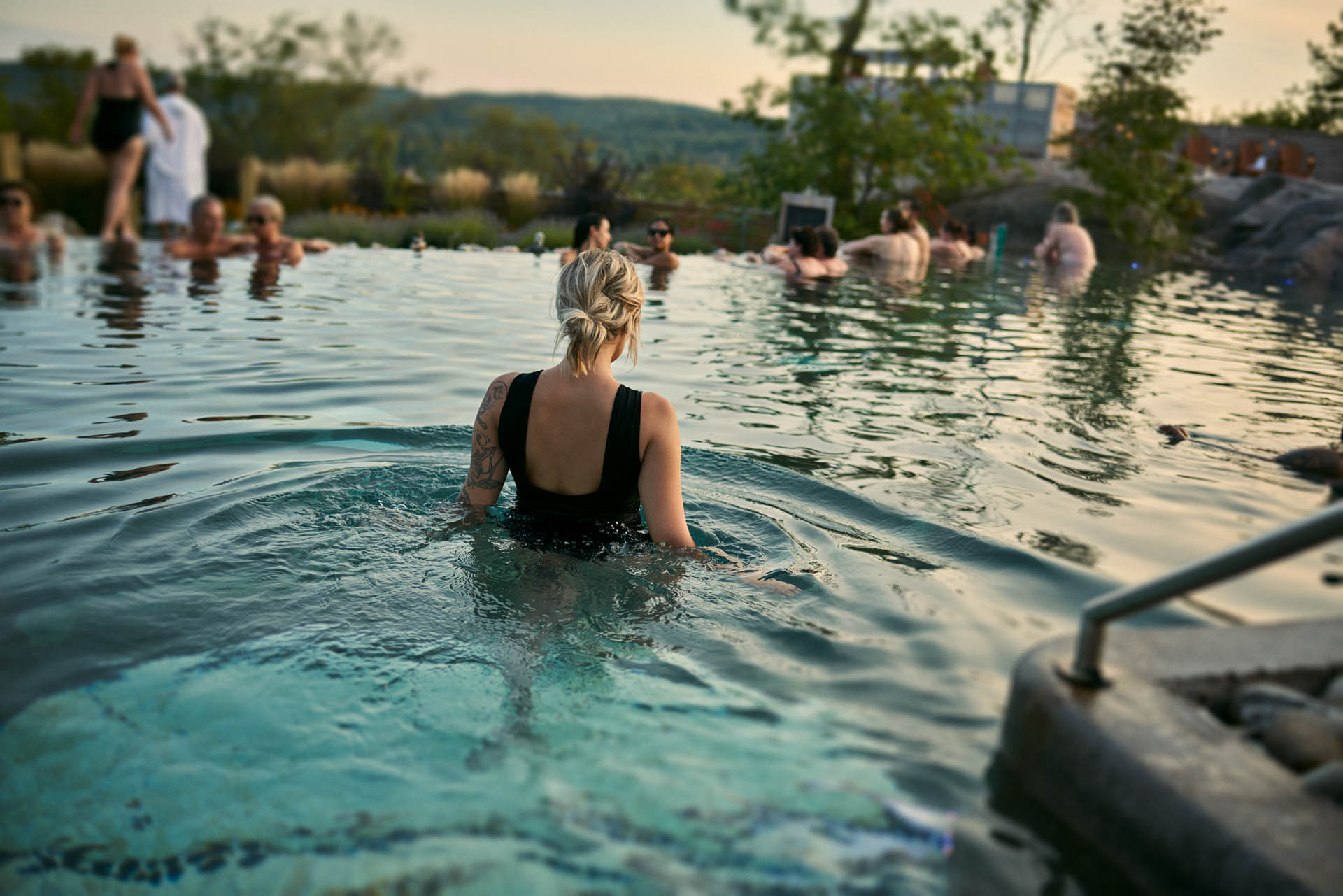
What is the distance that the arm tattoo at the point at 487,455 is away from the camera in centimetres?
356

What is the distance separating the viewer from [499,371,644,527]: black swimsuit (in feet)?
11.3

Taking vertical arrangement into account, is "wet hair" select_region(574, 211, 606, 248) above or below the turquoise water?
above

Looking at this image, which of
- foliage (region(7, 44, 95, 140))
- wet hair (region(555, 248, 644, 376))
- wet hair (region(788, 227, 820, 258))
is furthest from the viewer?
foliage (region(7, 44, 95, 140))

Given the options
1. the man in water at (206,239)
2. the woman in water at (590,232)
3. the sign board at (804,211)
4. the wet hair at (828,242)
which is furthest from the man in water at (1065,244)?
the man in water at (206,239)

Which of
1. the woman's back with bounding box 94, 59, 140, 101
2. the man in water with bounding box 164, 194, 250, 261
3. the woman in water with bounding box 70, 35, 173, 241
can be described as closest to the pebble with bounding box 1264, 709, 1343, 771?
the man in water with bounding box 164, 194, 250, 261

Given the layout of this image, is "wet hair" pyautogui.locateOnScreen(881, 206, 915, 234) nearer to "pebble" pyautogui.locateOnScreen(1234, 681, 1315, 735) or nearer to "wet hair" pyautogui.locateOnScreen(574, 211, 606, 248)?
"wet hair" pyautogui.locateOnScreen(574, 211, 606, 248)

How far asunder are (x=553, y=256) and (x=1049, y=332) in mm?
8963

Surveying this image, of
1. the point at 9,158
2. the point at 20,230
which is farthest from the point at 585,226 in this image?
the point at 9,158

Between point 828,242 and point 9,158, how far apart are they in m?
13.2

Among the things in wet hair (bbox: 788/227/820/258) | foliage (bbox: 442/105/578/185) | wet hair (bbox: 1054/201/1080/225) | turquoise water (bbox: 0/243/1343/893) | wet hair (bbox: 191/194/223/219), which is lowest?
turquoise water (bbox: 0/243/1343/893)

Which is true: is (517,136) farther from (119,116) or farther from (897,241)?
(119,116)

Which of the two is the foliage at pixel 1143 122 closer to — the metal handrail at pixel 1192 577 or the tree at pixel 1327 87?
the tree at pixel 1327 87

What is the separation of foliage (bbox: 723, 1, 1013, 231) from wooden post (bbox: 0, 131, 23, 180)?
44.9ft

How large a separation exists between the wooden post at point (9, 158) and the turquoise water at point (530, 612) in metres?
10.5
